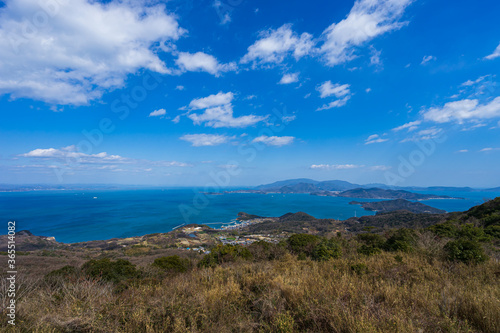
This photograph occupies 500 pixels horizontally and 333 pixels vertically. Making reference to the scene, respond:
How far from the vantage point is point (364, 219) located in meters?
54.1

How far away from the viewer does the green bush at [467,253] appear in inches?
211

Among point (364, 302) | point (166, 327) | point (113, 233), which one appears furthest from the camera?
point (113, 233)

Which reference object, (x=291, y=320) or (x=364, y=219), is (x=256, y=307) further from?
(x=364, y=219)

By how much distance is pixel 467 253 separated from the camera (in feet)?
18.0

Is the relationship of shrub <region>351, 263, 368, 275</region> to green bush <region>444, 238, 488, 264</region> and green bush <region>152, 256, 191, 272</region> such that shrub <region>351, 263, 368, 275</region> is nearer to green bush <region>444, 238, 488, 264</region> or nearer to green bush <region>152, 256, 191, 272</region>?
green bush <region>444, 238, 488, 264</region>

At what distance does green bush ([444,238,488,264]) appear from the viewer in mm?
5359

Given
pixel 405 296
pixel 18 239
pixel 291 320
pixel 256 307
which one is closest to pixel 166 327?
pixel 256 307

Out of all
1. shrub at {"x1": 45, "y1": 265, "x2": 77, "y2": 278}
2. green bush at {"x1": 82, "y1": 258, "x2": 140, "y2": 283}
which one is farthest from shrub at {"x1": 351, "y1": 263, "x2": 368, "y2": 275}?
shrub at {"x1": 45, "y1": 265, "x2": 77, "y2": 278}

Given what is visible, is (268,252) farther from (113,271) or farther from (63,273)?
(63,273)

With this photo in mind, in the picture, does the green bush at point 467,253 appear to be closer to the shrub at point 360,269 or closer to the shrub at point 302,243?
the shrub at point 360,269

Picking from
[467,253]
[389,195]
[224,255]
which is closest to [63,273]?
[224,255]

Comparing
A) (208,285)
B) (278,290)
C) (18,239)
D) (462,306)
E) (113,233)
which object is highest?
(462,306)

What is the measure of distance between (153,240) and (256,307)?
1550 inches

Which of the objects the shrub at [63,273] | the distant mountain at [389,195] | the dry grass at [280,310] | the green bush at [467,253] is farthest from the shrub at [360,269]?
the distant mountain at [389,195]
